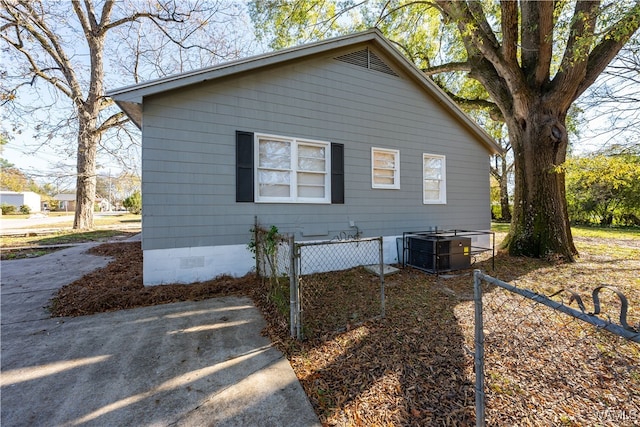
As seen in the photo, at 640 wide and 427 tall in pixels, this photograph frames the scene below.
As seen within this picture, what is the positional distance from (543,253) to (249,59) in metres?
8.40

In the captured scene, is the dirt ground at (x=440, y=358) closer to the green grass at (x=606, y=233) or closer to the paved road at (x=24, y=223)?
the green grass at (x=606, y=233)

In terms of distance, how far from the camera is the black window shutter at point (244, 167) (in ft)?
17.6

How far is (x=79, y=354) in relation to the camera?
285cm

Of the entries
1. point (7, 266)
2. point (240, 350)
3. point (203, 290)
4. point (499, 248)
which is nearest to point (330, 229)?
point (203, 290)

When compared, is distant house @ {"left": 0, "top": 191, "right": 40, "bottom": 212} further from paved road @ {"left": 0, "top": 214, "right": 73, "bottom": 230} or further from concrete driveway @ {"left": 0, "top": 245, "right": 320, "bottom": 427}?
concrete driveway @ {"left": 0, "top": 245, "right": 320, "bottom": 427}

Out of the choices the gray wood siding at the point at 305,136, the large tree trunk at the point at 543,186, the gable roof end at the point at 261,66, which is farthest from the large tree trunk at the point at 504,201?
the gable roof end at the point at 261,66

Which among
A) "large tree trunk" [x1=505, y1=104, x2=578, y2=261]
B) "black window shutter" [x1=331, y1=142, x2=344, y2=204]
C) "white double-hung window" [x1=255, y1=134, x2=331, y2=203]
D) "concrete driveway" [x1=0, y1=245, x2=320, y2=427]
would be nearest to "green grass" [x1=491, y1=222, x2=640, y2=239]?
"large tree trunk" [x1=505, y1=104, x2=578, y2=261]

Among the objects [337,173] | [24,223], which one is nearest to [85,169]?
[24,223]

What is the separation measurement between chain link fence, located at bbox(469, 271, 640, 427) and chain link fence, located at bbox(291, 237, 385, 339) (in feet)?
4.95

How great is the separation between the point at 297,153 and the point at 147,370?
4.66m

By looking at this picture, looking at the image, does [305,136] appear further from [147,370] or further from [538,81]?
[538,81]

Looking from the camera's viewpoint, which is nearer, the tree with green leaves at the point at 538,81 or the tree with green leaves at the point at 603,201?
the tree with green leaves at the point at 538,81

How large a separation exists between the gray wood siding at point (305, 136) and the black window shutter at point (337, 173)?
0.52 feet

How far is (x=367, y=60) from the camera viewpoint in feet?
22.8
